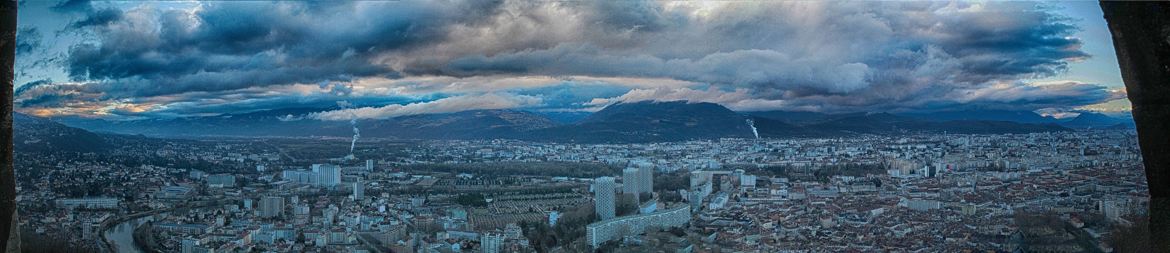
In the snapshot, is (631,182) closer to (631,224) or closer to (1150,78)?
(631,224)

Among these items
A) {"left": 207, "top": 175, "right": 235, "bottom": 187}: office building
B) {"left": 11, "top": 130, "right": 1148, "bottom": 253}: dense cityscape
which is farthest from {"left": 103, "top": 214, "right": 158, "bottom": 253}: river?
{"left": 207, "top": 175, "right": 235, "bottom": 187}: office building

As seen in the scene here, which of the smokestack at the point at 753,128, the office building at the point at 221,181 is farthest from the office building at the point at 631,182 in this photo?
the office building at the point at 221,181

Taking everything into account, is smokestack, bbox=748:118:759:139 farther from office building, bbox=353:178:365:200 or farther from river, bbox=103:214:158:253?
river, bbox=103:214:158:253

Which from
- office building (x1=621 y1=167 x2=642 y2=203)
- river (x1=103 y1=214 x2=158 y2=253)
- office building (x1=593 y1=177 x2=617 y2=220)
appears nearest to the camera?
river (x1=103 y1=214 x2=158 y2=253)

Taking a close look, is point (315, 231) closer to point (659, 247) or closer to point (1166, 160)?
point (659, 247)

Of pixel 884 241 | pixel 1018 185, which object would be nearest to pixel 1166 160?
pixel 884 241

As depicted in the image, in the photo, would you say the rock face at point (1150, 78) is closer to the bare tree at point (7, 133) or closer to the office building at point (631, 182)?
the bare tree at point (7, 133)

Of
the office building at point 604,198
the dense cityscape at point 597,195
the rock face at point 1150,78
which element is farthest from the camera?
the office building at point 604,198
